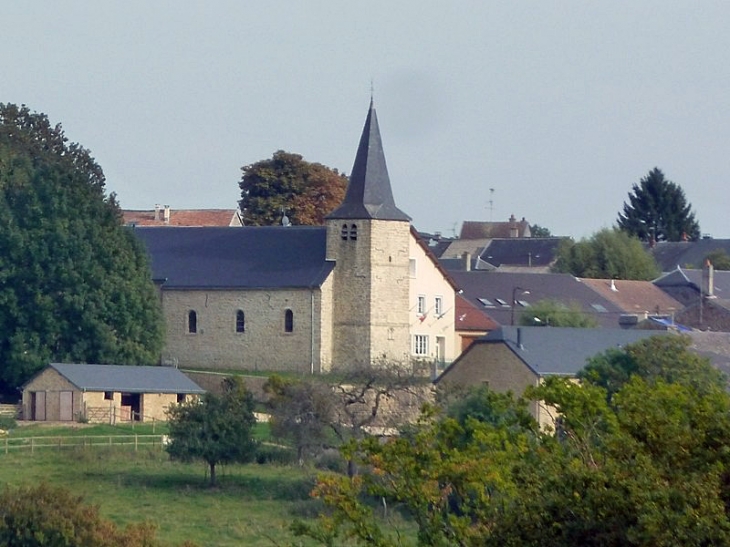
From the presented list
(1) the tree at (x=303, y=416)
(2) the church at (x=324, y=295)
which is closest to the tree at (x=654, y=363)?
(1) the tree at (x=303, y=416)

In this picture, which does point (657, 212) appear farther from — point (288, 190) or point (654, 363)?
point (654, 363)

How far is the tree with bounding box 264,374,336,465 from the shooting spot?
40656mm

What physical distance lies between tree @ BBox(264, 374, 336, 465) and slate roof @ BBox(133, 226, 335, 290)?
10.6 m

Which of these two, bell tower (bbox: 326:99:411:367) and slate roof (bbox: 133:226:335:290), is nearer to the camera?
bell tower (bbox: 326:99:411:367)

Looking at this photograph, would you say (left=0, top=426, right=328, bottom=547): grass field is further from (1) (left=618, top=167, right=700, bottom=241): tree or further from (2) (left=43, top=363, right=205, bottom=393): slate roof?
(1) (left=618, top=167, right=700, bottom=241): tree

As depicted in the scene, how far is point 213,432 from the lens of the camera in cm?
3884

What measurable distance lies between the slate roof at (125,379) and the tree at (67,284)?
1.80 metres

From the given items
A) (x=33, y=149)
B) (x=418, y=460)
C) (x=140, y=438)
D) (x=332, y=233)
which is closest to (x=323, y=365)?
(x=332, y=233)

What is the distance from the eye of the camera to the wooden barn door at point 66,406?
44750mm

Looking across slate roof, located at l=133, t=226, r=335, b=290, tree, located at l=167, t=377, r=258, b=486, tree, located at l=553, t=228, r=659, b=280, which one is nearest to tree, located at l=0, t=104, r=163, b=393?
slate roof, located at l=133, t=226, r=335, b=290

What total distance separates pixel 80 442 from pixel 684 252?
192ft

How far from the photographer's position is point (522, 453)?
16391mm

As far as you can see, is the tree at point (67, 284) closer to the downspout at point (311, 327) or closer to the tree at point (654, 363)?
the downspout at point (311, 327)

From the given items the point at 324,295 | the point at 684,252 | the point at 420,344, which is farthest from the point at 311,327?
the point at 684,252
